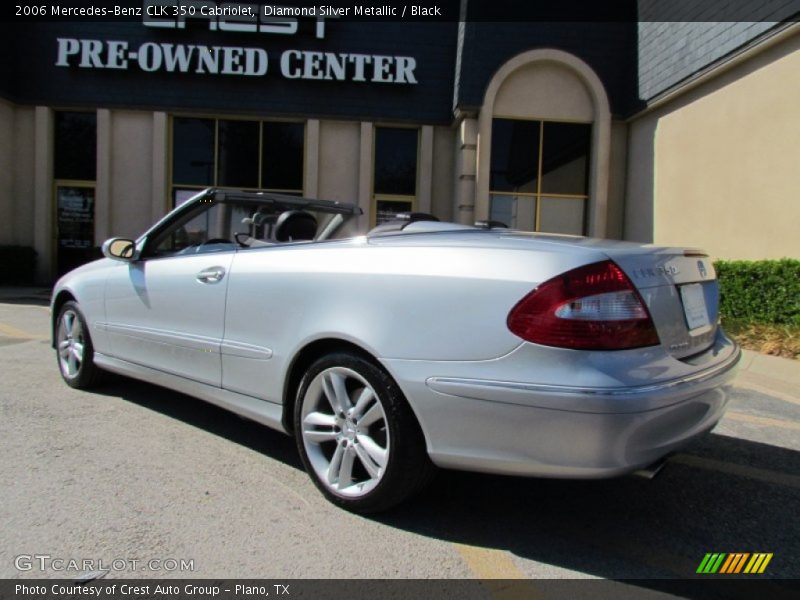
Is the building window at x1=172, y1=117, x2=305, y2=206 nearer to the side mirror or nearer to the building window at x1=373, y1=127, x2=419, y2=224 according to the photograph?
the building window at x1=373, y1=127, x2=419, y2=224

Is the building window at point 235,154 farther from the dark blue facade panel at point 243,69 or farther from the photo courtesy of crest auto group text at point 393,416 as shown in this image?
the photo courtesy of crest auto group text at point 393,416

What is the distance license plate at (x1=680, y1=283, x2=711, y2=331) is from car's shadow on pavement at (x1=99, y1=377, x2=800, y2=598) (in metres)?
0.94

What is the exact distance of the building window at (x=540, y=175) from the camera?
13406 mm

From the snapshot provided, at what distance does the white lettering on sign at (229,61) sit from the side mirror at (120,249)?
33.4ft

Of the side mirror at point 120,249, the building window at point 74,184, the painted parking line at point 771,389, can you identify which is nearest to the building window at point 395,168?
the building window at point 74,184

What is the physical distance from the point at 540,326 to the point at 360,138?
12.4 meters

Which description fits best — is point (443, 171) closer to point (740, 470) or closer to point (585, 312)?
point (740, 470)

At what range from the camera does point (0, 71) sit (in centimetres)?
1320

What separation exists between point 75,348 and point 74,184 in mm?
11193

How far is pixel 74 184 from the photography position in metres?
14.3

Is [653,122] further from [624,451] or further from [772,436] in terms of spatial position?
[624,451]

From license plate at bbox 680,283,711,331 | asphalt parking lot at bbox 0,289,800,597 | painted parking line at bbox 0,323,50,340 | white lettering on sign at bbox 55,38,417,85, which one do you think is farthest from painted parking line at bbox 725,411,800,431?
white lettering on sign at bbox 55,38,417,85

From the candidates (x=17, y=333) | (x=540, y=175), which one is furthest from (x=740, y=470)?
(x=540, y=175)

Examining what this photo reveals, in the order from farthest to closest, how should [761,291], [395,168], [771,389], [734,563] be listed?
[395,168] → [761,291] → [771,389] → [734,563]
